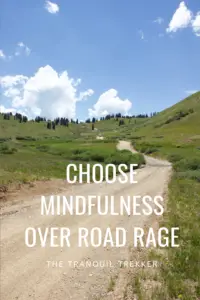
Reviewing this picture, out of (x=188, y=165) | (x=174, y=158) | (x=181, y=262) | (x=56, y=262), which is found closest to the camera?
(x=181, y=262)

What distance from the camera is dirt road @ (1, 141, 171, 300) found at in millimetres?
9969

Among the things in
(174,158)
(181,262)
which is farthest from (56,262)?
(174,158)

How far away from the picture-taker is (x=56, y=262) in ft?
39.9

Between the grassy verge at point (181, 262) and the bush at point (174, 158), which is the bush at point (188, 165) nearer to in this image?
the bush at point (174, 158)

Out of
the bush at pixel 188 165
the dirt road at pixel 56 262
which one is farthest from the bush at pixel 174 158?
the dirt road at pixel 56 262

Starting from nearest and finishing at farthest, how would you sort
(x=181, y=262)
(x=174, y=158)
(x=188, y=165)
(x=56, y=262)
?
1. (x=181, y=262)
2. (x=56, y=262)
3. (x=188, y=165)
4. (x=174, y=158)

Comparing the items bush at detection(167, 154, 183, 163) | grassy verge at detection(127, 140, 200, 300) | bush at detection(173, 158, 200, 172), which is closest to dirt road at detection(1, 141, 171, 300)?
grassy verge at detection(127, 140, 200, 300)

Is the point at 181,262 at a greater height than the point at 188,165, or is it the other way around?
the point at 181,262

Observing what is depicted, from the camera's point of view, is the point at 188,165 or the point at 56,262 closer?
the point at 56,262

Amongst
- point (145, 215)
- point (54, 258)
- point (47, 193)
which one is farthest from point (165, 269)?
point (47, 193)

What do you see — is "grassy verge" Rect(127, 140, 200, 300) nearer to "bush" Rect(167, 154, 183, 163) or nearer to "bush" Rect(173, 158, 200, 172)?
"bush" Rect(173, 158, 200, 172)

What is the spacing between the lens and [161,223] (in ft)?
58.3

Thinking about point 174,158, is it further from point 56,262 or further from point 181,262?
point 56,262

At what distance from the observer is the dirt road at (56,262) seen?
32.7ft
